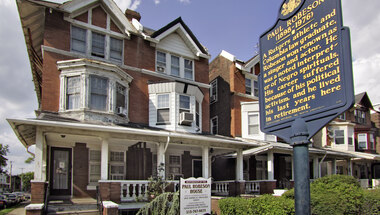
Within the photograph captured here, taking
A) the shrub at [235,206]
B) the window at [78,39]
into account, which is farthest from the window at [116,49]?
the shrub at [235,206]

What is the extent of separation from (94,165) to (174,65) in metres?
7.64

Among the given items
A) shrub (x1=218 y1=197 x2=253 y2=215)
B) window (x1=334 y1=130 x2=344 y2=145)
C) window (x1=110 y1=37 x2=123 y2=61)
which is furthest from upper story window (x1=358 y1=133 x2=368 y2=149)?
window (x1=110 y1=37 x2=123 y2=61)

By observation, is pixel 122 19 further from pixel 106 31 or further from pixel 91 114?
pixel 91 114

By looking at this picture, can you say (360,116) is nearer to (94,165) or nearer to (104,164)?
(94,165)

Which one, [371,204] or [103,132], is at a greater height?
[103,132]

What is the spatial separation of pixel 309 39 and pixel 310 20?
314 millimetres

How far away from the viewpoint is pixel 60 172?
1541 centimetres

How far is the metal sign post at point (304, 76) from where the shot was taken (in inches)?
188

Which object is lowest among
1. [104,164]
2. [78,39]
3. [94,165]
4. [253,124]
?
[94,165]

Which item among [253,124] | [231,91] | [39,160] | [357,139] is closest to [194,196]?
[39,160]

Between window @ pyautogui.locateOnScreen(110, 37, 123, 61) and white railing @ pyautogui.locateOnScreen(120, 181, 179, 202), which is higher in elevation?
window @ pyautogui.locateOnScreen(110, 37, 123, 61)

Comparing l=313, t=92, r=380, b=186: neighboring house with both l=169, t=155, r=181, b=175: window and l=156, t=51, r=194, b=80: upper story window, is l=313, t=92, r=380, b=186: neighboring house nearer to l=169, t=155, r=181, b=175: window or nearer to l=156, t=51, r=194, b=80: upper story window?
l=169, t=155, r=181, b=175: window

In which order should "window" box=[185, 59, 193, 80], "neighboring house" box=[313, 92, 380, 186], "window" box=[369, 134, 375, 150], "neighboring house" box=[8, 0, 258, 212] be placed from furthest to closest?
"window" box=[369, 134, 375, 150] < "neighboring house" box=[313, 92, 380, 186] < "window" box=[185, 59, 193, 80] < "neighboring house" box=[8, 0, 258, 212]

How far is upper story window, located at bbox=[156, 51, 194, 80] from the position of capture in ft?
63.2
